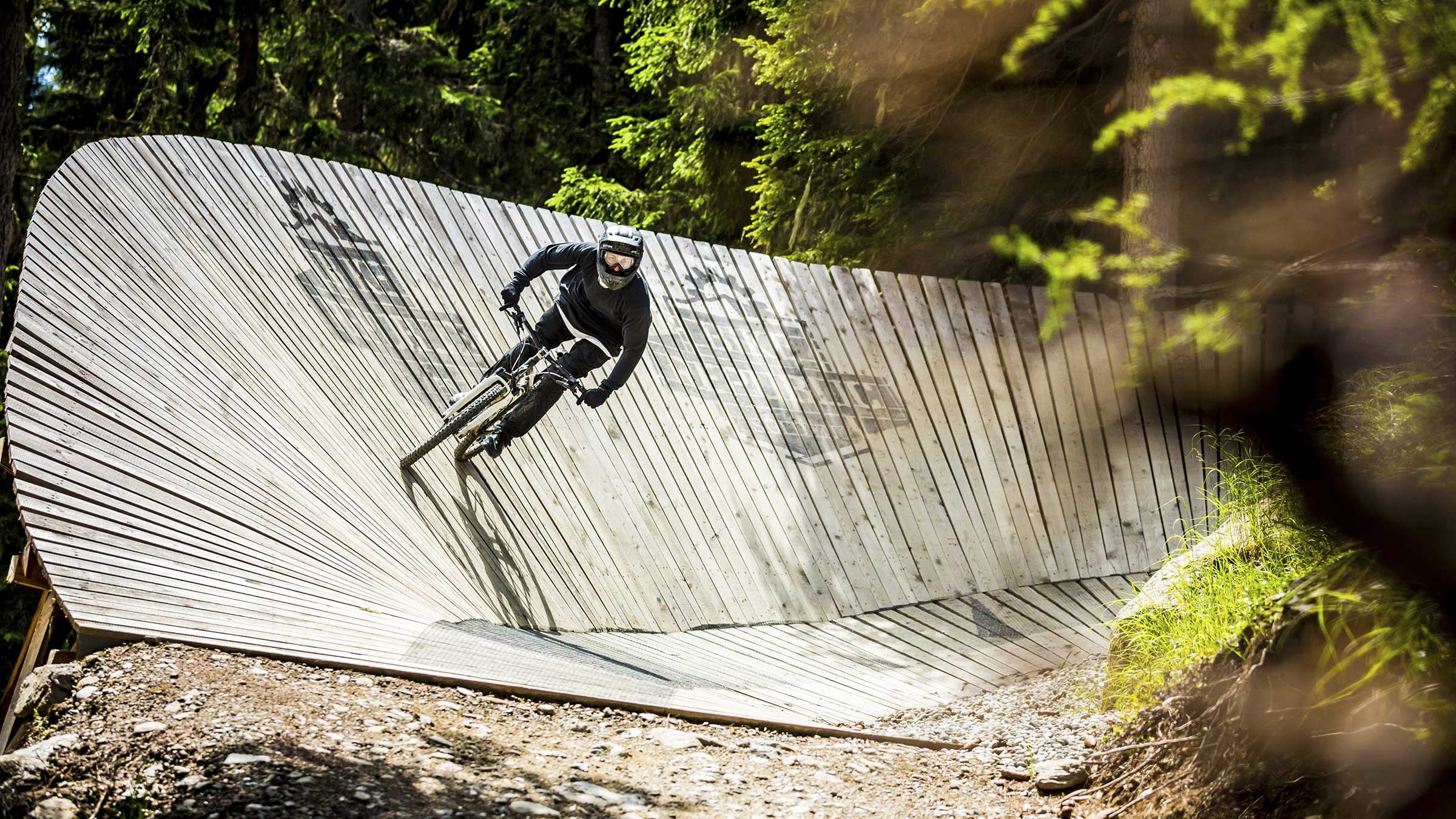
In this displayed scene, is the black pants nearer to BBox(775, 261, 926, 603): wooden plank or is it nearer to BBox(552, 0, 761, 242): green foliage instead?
BBox(775, 261, 926, 603): wooden plank

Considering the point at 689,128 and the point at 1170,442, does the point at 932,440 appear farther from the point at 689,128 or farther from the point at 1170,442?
the point at 689,128

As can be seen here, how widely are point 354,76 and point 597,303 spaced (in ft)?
44.9

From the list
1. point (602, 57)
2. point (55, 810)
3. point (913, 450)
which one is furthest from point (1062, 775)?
point (602, 57)

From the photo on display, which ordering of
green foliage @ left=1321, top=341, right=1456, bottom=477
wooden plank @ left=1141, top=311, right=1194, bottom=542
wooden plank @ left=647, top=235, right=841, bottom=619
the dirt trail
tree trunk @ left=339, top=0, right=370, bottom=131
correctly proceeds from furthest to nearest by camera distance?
tree trunk @ left=339, top=0, right=370, bottom=131 → wooden plank @ left=1141, top=311, right=1194, bottom=542 → wooden plank @ left=647, top=235, right=841, bottom=619 → the dirt trail → green foliage @ left=1321, top=341, right=1456, bottom=477

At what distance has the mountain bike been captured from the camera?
22.6 ft

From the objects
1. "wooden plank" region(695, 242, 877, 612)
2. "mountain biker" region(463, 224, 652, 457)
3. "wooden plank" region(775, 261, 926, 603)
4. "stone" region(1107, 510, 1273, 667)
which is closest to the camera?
"stone" region(1107, 510, 1273, 667)

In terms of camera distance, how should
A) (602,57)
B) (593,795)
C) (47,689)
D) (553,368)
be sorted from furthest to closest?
(602,57) < (553,368) < (47,689) < (593,795)

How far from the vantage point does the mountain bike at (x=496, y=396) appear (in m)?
6.90

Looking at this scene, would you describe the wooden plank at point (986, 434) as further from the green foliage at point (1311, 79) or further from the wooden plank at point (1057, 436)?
the green foliage at point (1311, 79)

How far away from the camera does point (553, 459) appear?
7742mm

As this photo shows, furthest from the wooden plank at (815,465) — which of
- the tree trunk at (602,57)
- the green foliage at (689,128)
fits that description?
the tree trunk at (602,57)

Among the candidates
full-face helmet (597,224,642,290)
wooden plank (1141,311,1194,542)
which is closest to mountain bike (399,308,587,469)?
full-face helmet (597,224,642,290)

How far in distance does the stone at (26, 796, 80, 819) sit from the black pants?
12.5 ft

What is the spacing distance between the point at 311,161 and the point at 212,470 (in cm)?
423
